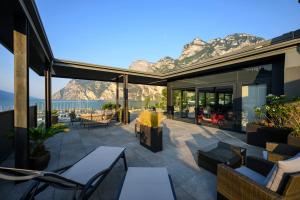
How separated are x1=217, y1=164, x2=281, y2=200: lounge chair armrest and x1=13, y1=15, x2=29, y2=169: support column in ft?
11.9

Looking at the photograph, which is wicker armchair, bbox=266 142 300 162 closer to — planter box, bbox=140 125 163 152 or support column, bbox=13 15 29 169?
planter box, bbox=140 125 163 152

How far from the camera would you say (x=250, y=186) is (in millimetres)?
Answer: 1761

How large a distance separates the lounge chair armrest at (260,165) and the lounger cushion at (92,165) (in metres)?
2.30

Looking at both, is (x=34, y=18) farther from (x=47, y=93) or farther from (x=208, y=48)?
(x=208, y=48)

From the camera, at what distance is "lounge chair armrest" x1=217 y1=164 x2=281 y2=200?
5.30ft

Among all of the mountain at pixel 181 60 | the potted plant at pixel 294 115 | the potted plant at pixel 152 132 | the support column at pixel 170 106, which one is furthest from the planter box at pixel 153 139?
the mountain at pixel 181 60

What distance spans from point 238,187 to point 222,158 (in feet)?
4.40

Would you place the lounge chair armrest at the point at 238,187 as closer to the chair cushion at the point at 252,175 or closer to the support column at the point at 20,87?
the chair cushion at the point at 252,175

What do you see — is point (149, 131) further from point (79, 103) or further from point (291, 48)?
point (79, 103)

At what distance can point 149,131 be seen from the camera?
477 cm

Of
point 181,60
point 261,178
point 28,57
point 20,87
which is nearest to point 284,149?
point 261,178

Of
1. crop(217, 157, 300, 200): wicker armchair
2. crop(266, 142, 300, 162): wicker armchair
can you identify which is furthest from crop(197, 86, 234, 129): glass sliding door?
crop(217, 157, 300, 200): wicker armchair

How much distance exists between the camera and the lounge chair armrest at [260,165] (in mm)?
2244

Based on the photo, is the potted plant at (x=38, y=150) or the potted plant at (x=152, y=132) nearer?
the potted plant at (x=38, y=150)
